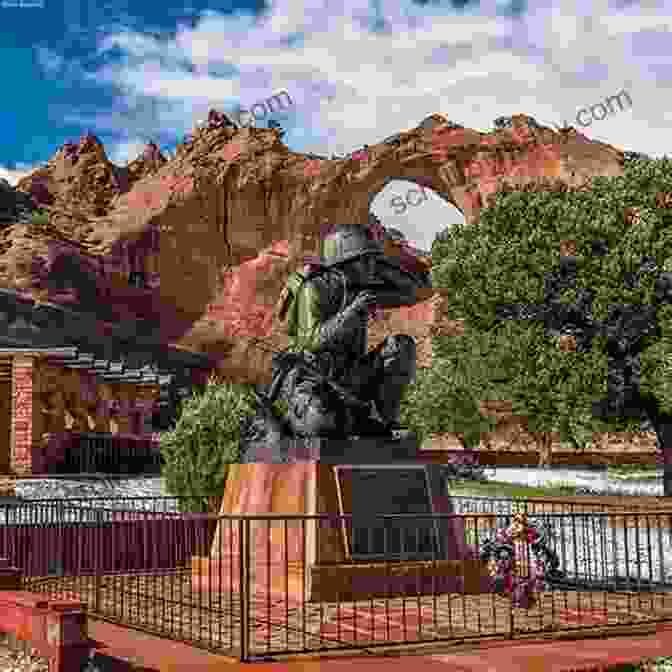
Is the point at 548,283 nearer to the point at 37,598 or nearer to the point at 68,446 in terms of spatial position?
Answer: the point at 68,446

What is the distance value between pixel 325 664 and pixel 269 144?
63.5 meters

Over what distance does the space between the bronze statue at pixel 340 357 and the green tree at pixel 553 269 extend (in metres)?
18.0

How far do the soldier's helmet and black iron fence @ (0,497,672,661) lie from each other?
3.05 metres

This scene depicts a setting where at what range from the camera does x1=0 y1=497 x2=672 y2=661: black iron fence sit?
742 cm

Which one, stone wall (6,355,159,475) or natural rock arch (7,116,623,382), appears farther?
natural rock arch (7,116,623,382)

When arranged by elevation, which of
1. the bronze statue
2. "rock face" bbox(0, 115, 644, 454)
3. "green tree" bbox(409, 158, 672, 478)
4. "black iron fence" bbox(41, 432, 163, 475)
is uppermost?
"rock face" bbox(0, 115, 644, 454)

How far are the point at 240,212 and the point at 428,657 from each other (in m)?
60.7

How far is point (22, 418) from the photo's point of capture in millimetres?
26766

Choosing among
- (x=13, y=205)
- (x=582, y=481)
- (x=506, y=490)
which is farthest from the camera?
(x=13, y=205)

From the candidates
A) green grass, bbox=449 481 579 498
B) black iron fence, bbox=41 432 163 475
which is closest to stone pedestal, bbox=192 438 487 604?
green grass, bbox=449 481 579 498

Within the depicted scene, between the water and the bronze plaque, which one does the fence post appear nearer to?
the bronze plaque

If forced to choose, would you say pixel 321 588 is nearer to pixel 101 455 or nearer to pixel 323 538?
pixel 323 538

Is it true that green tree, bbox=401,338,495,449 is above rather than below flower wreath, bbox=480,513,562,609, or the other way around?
above

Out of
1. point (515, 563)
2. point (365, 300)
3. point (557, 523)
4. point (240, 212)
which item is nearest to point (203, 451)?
point (557, 523)
